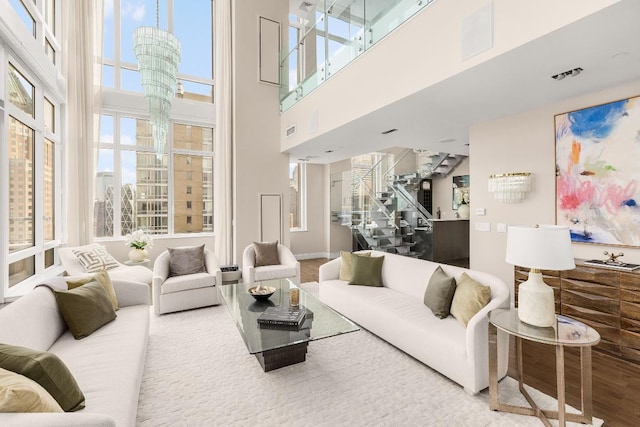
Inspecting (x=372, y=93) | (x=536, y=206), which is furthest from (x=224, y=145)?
(x=536, y=206)

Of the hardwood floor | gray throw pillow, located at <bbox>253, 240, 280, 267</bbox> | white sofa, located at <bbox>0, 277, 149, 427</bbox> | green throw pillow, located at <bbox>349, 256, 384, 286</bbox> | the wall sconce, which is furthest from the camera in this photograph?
the hardwood floor

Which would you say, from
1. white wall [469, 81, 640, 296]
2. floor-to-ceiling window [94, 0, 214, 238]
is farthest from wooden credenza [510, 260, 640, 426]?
floor-to-ceiling window [94, 0, 214, 238]

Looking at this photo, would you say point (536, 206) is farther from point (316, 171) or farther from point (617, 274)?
point (316, 171)

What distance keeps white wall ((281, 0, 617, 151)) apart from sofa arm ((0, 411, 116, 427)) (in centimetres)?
344

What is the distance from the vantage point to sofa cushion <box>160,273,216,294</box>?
414cm

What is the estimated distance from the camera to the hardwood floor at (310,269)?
6262 millimetres

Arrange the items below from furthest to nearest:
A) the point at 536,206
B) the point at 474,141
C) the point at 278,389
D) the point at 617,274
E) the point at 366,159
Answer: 1. the point at 366,159
2. the point at 474,141
3. the point at 536,206
4. the point at 617,274
5. the point at 278,389

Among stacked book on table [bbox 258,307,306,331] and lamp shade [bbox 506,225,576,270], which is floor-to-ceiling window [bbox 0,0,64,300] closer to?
stacked book on table [bbox 258,307,306,331]

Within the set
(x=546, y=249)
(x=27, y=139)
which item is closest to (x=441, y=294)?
(x=546, y=249)

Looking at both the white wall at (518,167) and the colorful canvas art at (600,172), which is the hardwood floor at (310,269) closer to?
the white wall at (518,167)

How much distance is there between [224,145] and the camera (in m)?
6.41

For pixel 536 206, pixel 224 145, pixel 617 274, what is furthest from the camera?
pixel 224 145

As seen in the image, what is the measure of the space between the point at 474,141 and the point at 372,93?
6.16 ft

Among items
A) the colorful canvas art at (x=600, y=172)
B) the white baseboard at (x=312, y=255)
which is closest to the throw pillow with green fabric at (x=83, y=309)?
the colorful canvas art at (x=600, y=172)
